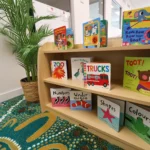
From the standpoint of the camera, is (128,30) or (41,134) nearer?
(128,30)

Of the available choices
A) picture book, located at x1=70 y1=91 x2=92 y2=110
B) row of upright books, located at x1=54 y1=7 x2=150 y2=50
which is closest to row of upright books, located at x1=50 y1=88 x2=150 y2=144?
picture book, located at x1=70 y1=91 x2=92 y2=110

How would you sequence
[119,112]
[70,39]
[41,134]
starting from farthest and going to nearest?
[70,39] < [41,134] < [119,112]

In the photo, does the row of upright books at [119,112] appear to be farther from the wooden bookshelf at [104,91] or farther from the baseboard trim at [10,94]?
the baseboard trim at [10,94]

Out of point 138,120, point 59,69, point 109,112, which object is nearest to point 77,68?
point 59,69

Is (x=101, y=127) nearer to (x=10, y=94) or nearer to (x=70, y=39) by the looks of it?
(x=70, y=39)

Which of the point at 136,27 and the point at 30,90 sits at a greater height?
the point at 136,27

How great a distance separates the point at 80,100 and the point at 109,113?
A: 0.29 m

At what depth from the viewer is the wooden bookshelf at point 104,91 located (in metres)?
0.63

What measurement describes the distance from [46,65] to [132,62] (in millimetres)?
751

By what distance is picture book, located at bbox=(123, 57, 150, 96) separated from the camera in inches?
24.3

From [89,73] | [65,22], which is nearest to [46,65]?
[89,73]

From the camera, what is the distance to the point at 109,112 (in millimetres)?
759

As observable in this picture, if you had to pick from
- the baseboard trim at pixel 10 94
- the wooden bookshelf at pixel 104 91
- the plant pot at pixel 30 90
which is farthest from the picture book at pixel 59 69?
the baseboard trim at pixel 10 94

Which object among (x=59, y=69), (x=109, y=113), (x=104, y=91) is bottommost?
(x=109, y=113)
